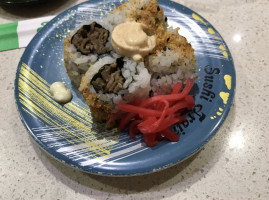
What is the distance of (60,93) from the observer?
1.51 meters

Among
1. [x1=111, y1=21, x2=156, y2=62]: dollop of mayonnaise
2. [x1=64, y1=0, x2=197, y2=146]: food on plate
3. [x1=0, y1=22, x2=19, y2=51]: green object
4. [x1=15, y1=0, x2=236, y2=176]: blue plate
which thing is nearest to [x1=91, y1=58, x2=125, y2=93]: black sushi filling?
[x1=64, y1=0, x2=197, y2=146]: food on plate

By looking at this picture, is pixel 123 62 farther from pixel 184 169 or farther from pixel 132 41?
pixel 184 169

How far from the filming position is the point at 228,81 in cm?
146

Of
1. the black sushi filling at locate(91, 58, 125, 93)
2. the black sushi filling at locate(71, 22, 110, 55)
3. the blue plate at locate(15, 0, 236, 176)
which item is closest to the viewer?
the blue plate at locate(15, 0, 236, 176)

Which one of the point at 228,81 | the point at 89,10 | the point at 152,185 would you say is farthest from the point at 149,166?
the point at 89,10

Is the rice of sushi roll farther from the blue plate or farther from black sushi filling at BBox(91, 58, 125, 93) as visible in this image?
the blue plate

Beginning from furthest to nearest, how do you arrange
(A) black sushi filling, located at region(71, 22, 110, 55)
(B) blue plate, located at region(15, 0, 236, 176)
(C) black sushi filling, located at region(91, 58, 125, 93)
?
(A) black sushi filling, located at region(71, 22, 110, 55) → (C) black sushi filling, located at region(91, 58, 125, 93) → (B) blue plate, located at region(15, 0, 236, 176)

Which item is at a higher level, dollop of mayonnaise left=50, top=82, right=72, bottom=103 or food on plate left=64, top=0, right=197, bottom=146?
food on plate left=64, top=0, right=197, bottom=146

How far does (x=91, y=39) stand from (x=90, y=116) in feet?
1.53

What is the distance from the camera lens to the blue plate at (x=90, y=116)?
1191 mm

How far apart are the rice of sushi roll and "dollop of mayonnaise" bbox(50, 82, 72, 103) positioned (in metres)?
0.10

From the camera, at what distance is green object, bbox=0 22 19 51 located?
195 centimetres

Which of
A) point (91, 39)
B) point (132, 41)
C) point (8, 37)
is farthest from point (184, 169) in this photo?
point (8, 37)

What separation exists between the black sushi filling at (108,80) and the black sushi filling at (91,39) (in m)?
0.17
